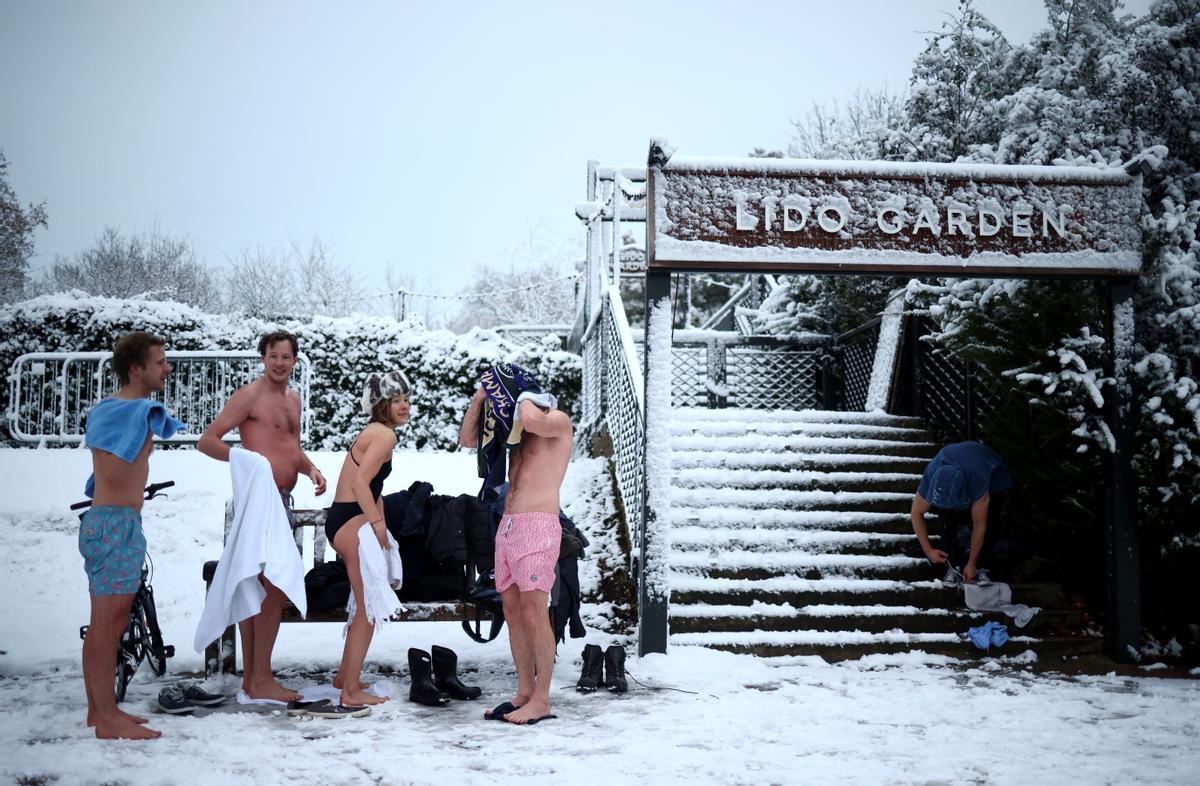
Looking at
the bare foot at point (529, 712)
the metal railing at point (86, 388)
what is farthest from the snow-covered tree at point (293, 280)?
the bare foot at point (529, 712)

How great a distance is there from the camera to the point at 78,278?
1150 inches

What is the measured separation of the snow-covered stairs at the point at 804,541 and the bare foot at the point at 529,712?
6.17 feet

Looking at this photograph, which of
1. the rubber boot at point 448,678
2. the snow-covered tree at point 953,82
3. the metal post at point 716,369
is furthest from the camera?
the metal post at point 716,369

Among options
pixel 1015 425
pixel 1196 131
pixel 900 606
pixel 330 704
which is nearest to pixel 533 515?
pixel 330 704

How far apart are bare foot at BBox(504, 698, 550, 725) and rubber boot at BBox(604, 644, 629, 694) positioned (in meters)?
0.68

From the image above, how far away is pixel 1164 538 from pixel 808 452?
2.91 meters

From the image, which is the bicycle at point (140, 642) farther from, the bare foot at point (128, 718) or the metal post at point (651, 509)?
the metal post at point (651, 509)

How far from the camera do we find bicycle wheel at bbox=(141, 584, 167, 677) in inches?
196

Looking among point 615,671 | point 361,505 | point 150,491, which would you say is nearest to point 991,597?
point 615,671

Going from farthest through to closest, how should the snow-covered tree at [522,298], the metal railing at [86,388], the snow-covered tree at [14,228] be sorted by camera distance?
the snow-covered tree at [522,298] → the snow-covered tree at [14,228] → the metal railing at [86,388]

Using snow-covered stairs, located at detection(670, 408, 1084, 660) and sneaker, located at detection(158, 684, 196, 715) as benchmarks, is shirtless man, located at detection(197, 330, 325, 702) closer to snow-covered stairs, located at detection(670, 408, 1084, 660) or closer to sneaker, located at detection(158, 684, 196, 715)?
sneaker, located at detection(158, 684, 196, 715)

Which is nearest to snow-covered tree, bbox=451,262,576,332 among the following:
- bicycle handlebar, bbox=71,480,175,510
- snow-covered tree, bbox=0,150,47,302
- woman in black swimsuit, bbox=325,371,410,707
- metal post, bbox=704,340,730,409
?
snow-covered tree, bbox=0,150,47,302

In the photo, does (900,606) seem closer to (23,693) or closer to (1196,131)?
(1196,131)

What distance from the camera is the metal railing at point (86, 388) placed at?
1049 cm
